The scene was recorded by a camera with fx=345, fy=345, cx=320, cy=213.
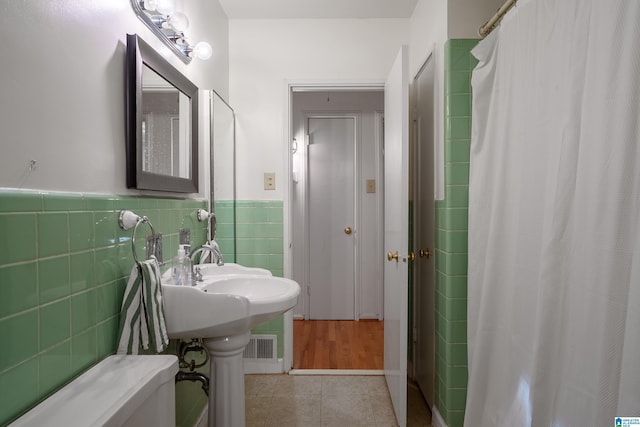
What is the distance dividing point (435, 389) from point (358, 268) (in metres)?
1.55

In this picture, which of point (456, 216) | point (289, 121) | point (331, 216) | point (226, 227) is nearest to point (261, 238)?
point (226, 227)

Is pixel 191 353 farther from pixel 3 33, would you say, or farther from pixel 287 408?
pixel 3 33

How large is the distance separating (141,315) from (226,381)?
1.48ft

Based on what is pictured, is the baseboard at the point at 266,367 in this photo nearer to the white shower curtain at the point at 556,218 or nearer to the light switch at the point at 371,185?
the white shower curtain at the point at 556,218

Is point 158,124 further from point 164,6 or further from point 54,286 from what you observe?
point 54,286

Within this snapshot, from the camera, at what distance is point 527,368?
1.11 meters

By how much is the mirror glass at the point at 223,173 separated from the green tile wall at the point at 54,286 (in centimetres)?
85

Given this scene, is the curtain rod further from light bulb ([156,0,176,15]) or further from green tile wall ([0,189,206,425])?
green tile wall ([0,189,206,425])

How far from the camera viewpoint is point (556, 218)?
0.96 m

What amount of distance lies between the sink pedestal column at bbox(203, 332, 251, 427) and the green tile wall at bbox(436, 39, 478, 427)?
3.17 ft

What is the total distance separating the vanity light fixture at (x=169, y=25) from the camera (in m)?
Result: 1.19

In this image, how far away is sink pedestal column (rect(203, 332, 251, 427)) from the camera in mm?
1303

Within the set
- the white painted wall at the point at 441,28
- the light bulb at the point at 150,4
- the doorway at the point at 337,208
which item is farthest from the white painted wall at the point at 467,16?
the doorway at the point at 337,208

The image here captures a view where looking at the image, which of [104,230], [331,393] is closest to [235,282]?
[104,230]
